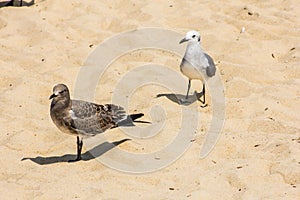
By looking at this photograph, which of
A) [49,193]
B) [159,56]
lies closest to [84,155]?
[49,193]

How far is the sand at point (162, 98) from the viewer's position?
380 cm

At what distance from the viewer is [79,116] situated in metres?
4.19

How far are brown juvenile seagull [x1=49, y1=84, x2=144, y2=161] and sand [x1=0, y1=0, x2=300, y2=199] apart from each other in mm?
197

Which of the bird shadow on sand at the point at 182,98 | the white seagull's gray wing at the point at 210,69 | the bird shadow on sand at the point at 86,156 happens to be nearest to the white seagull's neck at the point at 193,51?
the white seagull's gray wing at the point at 210,69

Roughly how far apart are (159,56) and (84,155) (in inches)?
73.7

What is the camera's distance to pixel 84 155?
4.36 metres

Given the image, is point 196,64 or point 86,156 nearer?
point 86,156

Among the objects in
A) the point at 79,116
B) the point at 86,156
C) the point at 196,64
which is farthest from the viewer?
the point at 196,64

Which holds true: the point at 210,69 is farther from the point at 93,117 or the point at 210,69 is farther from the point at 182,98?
the point at 93,117

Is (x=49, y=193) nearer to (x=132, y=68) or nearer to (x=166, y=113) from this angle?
(x=166, y=113)

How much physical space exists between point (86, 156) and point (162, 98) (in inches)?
42.8

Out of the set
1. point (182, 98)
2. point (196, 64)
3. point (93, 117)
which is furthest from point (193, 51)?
point (93, 117)

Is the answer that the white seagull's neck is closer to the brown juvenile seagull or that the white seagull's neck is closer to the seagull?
the seagull

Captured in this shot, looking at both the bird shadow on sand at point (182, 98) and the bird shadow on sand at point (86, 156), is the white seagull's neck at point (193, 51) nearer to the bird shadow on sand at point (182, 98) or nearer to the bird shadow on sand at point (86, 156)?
the bird shadow on sand at point (182, 98)
